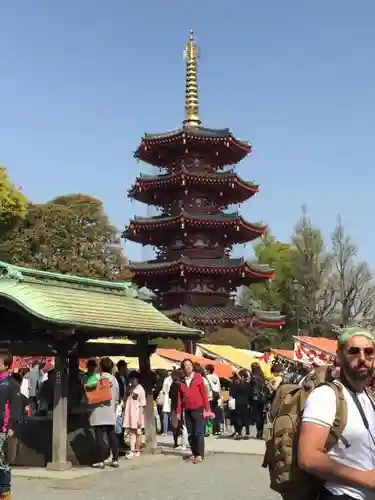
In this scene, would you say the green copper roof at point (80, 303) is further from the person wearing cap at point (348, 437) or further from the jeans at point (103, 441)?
the person wearing cap at point (348, 437)

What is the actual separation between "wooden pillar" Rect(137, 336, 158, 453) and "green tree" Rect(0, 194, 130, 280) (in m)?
32.6

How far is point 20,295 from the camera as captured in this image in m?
10.9

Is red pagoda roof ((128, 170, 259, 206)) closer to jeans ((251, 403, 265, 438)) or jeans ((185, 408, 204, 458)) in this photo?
jeans ((251, 403, 265, 438))

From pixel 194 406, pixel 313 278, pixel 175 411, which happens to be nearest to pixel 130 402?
pixel 194 406

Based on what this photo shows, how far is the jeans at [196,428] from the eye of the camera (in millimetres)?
12789

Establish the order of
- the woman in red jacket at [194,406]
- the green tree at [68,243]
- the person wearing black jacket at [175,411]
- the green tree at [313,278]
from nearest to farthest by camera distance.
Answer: the woman in red jacket at [194,406], the person wearing black jacket at [175,411], the green tree at [68,243], the green tree at [313,278]

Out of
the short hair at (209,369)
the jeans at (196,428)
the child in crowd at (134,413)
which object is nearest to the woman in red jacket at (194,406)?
the jeans at (196,428)

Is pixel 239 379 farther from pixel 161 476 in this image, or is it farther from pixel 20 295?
pixel 20 295

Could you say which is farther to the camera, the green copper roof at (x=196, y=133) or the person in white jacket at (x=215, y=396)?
the green copper roof at (x=196, y=133)

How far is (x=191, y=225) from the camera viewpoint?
129 ft

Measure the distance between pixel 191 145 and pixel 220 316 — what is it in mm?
10104

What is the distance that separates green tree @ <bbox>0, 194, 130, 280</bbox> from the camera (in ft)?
157

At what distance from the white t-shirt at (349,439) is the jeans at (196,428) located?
9.91 meters

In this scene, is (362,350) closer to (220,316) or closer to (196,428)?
(196,428)
